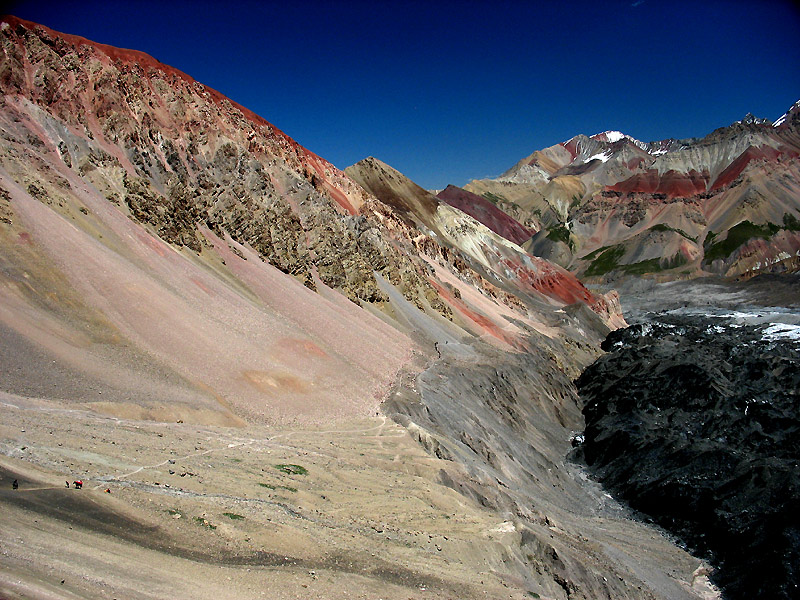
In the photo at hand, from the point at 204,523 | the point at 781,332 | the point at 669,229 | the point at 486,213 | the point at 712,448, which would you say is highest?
the point at 486,213

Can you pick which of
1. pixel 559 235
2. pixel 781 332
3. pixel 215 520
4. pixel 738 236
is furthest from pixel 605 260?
pixel 215 520

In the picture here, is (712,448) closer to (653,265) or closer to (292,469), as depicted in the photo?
(292,469)

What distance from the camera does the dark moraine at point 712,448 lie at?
2134 cm

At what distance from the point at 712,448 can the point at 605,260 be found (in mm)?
144489

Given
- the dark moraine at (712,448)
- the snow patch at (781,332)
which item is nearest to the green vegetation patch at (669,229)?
the snow patch at (781,332)

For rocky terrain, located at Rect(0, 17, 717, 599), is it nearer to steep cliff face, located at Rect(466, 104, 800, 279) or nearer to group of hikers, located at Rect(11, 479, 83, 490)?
group of hikers, located at Rect(11, 479, 83, 490)

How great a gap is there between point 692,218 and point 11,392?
621ft

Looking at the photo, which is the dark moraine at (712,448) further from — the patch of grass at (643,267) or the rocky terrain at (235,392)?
the patch of grass at (643,267)

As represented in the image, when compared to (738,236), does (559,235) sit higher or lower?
higher

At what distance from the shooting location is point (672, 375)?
42.3 metres

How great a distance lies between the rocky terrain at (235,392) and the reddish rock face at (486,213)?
5042 inches

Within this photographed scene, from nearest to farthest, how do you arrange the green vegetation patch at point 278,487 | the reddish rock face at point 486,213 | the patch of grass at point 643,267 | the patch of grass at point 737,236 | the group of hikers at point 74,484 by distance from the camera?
the group of hikers at point 74,484 < the green vegetation patch at point 278,487 < the patch of grass at point 737,236 < the patch of grass at point 643,267 < the reddish rock face at point 486,213

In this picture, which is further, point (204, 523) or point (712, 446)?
point (712, 446)

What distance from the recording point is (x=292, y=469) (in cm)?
1555
